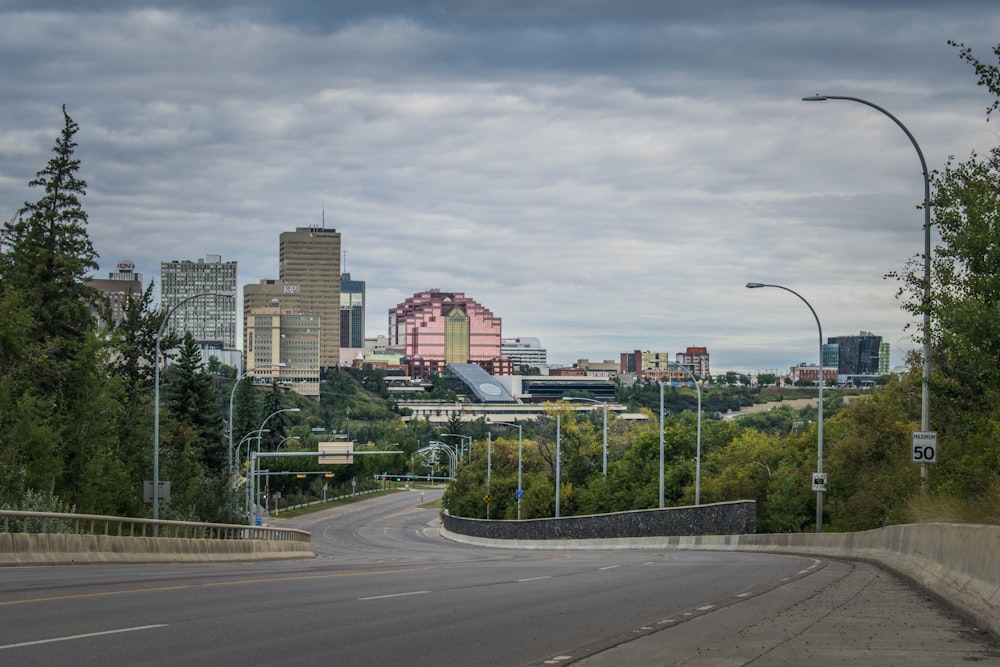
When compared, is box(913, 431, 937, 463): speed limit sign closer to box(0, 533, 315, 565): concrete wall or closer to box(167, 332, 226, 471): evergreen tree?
box(0, 533, 315, 565): concrete wall

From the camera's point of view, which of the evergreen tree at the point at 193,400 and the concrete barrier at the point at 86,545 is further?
the evergreen tree at the point at 193,400

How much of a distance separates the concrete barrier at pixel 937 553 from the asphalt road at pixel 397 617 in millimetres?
973

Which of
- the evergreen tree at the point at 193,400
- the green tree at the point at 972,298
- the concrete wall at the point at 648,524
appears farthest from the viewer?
the evergreen tree at the point at 193,400

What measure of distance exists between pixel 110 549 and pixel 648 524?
35330mm

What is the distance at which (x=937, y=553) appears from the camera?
798 inches

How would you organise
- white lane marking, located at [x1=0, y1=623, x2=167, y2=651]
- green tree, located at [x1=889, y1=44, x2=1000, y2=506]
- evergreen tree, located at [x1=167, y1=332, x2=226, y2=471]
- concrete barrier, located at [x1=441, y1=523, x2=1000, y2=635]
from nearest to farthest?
white lane marking, located at [x1=0, y1=623, x2=167, y2=651] < concrete barrier, located at [x1=441, y1=523, x2=1000, y2=635] < green tree, located at [x1=889, y1=44, x2=1000, y2=506] < evergreen tree, located at [x1=167, y1=332, x2=226, y2=471]

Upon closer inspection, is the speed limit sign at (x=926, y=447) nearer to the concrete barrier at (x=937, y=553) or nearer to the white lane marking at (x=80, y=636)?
the concrete barrier at (x=937, y=553)

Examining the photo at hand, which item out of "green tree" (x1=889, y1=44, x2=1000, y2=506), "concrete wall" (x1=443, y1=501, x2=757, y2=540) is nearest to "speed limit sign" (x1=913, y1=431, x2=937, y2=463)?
"green tree" (x1=889, y1=44, x2=1000, y2=506)

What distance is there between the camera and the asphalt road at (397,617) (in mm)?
11344

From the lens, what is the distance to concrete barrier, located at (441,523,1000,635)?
14.6 m

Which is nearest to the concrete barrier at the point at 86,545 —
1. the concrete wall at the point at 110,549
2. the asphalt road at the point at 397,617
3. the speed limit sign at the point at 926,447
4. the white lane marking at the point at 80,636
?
the concrete wall at the point at 110,549

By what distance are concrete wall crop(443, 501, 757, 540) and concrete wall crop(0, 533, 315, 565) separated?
21.1 meters

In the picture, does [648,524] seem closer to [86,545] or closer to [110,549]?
[110,549]

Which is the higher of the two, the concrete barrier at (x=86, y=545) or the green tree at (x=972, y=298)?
the green tree at (x=972, y=298)
